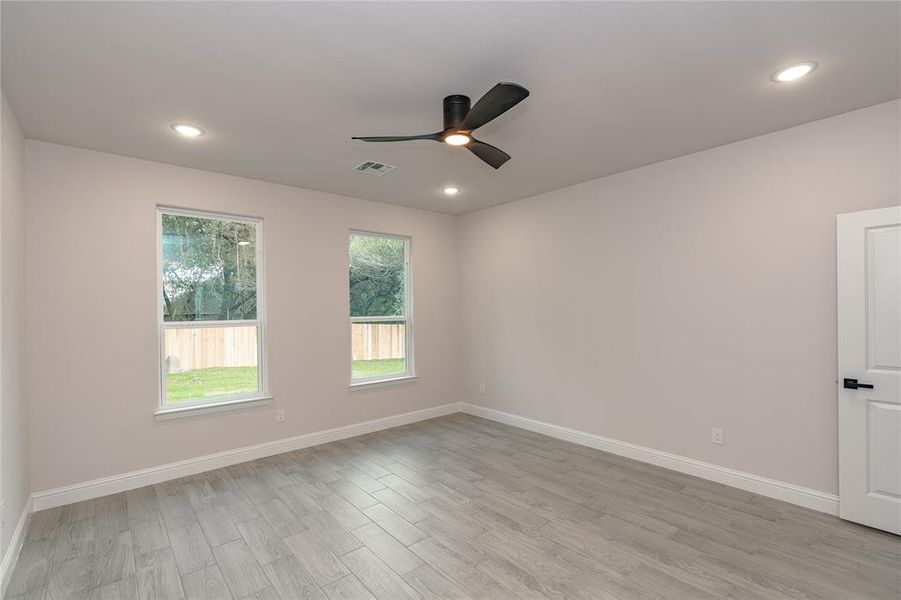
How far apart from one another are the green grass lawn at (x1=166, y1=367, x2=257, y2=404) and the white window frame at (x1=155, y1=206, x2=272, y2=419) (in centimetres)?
4

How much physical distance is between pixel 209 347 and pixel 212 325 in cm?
21

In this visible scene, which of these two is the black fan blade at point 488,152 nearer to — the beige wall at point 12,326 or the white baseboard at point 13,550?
the beige wall at point 12,326

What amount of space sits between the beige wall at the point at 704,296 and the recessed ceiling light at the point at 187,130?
11.1 ft

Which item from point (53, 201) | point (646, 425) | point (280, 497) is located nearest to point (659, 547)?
point (646, 425)

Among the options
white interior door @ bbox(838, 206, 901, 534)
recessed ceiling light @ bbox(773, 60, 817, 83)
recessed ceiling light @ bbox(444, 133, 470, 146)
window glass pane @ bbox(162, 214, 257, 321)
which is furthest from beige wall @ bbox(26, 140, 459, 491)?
white interior door @ bbox(838, 206, 901, 534)

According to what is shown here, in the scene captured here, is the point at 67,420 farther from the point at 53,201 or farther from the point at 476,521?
the point at 476,521

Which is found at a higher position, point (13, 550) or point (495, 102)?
point (495, 102)

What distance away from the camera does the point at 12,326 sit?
264 cm

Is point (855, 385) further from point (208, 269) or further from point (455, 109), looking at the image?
point (208, 269)

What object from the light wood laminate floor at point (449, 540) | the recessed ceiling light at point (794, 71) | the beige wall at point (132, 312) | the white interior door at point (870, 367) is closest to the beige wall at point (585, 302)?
the beige wall at point (132, 312)

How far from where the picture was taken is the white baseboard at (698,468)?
3.00 m

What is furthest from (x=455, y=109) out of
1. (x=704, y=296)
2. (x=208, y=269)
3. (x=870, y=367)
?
(x=870, y=367)

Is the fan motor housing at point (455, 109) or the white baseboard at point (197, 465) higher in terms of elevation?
the fan motor housing at point (455, 109)

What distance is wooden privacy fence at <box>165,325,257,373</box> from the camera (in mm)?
3797
